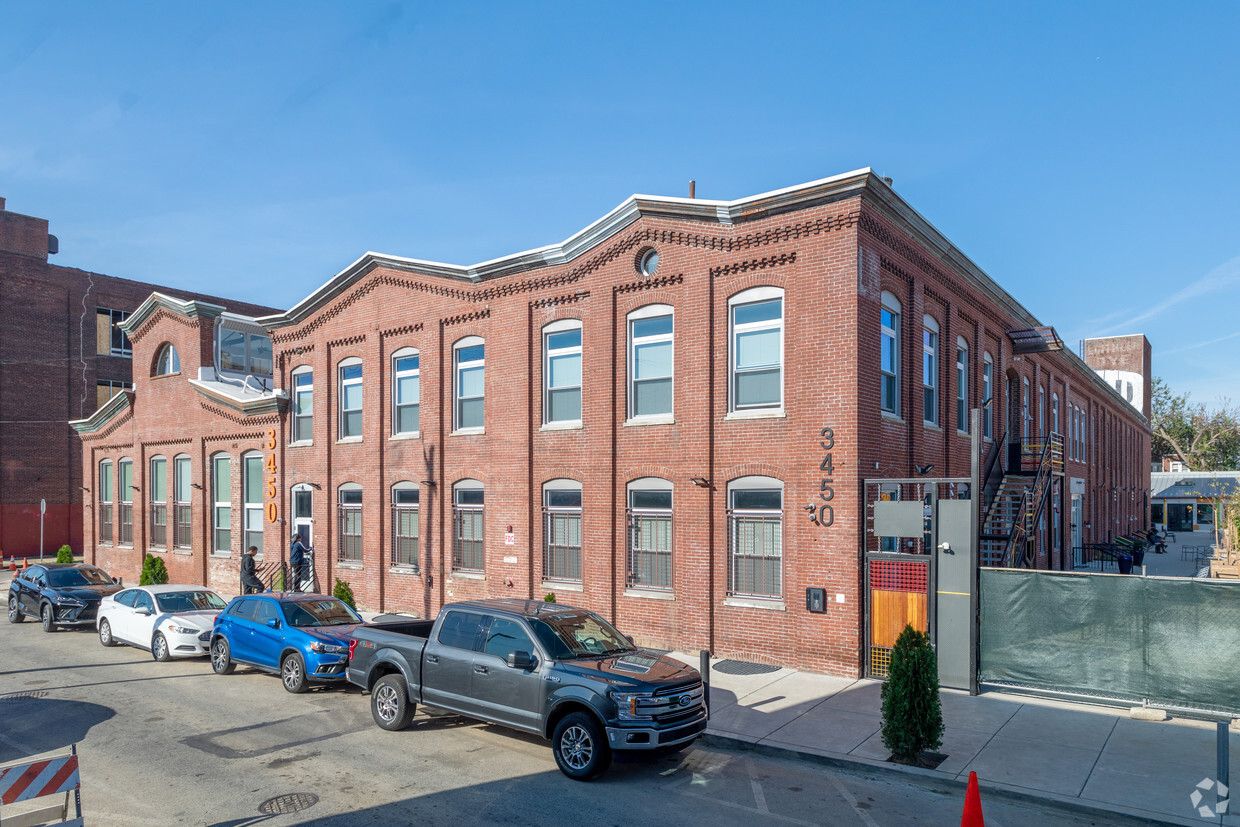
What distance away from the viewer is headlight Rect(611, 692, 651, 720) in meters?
9.14

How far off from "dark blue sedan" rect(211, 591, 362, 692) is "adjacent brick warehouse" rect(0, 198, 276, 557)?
28845 mm

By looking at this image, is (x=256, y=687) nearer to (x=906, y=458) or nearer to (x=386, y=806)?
(x=386, y=806)

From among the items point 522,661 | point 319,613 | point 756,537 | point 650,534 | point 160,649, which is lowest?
point 160,649

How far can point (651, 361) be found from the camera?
1728 cm

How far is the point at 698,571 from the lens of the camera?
1599cm

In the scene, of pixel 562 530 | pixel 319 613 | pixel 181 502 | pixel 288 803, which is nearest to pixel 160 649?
pixel 319 613

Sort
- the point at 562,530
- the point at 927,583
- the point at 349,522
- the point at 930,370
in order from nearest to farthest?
1. the point at 927,583
2. the point at 562,530
3. the point at 930,370
4. the point at 349,522

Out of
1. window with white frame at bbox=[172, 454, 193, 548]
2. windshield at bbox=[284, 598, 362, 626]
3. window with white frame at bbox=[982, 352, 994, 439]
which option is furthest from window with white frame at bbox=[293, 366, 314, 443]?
window with white frame at bbox=[982, 352, 994, 439]

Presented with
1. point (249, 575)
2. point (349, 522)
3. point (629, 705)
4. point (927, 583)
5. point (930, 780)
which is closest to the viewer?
point (629, 705)

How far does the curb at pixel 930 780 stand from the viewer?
27.3 ft

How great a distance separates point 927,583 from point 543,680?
701 centimetres

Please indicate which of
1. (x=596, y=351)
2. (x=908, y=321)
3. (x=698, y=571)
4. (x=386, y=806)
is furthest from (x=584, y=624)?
(x=908, y=321)

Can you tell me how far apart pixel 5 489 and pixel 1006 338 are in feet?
135

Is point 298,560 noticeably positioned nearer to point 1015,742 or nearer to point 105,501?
point 105,501
